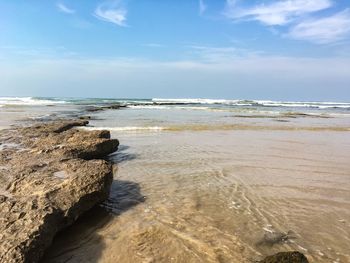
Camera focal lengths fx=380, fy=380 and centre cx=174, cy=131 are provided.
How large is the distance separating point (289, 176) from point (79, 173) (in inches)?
173

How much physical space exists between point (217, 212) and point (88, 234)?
6.15ft

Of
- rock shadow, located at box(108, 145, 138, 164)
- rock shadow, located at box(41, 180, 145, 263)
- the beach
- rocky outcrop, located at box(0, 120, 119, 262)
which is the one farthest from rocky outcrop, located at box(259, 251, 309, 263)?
rock shadow, located at box(108, 145, 138, 164)

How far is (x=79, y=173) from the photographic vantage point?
5812 mm

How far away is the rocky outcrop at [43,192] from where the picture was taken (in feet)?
12.5

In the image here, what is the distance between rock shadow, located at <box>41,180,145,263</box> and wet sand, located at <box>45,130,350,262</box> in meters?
0.01

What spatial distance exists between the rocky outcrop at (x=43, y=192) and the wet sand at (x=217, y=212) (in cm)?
31

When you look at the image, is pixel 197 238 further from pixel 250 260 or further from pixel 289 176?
pixel 289 176

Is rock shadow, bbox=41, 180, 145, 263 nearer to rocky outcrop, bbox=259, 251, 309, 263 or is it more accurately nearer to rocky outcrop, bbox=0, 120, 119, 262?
rocky outcrop, bbox=0, 120, 119, 262

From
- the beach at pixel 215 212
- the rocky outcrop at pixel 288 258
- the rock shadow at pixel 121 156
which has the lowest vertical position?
the rock shadow at pixel 121 156

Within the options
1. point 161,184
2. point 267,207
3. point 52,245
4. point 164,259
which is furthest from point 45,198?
point 267,207

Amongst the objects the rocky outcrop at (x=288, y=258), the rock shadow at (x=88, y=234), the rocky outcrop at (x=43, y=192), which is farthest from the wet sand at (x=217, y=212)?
the rocky outcrop at (x=288, y=258)

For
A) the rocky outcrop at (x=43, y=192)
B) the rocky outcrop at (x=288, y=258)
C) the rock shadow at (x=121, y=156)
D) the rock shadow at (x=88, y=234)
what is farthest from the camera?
the rock shadow at (x=121, y=156)

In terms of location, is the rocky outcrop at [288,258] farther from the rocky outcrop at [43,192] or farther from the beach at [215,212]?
the rocky outcrop at [43,192]

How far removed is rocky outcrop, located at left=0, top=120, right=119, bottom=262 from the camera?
3.81m
